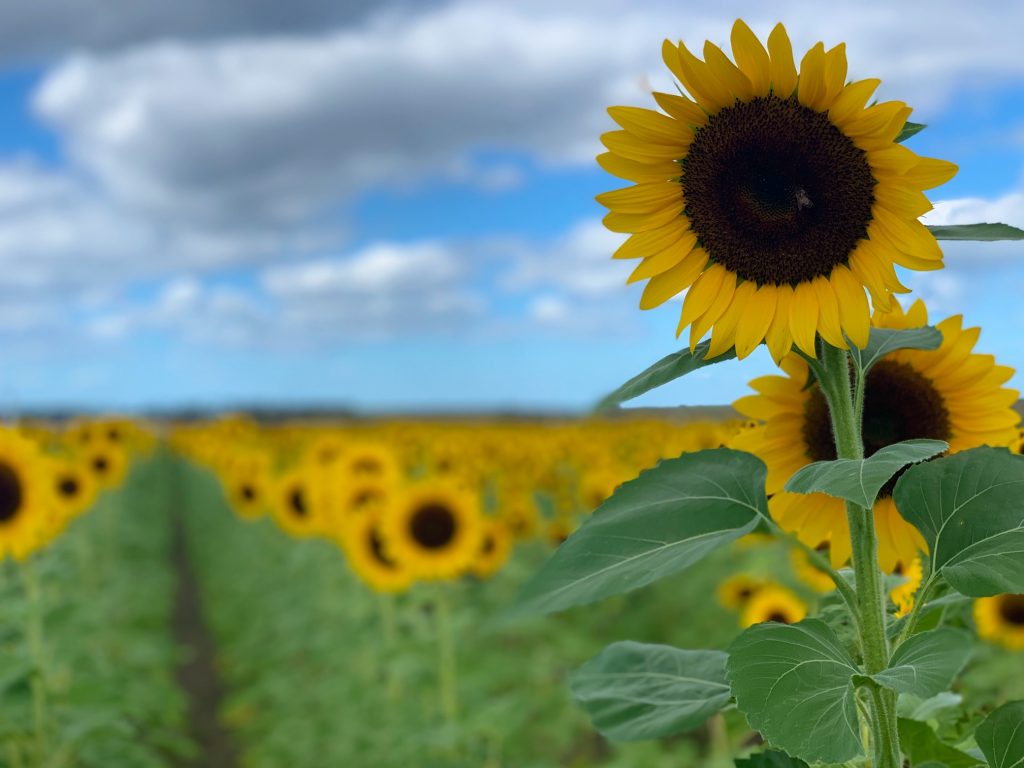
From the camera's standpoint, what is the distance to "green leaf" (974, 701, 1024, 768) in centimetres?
122

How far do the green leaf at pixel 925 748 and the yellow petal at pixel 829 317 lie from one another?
50cm

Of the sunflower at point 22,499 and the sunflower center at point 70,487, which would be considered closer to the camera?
the sunflower at point 22,499

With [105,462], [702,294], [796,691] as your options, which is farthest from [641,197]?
[105,462]

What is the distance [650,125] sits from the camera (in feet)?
4.45

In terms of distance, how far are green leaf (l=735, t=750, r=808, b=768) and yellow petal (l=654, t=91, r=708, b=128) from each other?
0.78 metres

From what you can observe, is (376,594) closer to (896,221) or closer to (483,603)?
(483,603)

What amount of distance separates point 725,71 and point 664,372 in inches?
14.8

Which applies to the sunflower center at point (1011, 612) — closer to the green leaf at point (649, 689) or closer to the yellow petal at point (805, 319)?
the green leaf at point (649, 689)

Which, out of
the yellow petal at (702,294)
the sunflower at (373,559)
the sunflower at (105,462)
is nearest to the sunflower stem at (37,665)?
the sunflower at (373,559)

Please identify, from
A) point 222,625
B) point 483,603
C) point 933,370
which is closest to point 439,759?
point 483,603

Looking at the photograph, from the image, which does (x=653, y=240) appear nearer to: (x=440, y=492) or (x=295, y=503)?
(x=440, y=492)

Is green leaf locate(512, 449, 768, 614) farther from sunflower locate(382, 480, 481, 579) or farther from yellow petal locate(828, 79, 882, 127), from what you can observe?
sunflower locate(382, 480, 481, 579)

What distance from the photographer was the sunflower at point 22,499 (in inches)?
252

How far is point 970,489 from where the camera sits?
1.22 m
